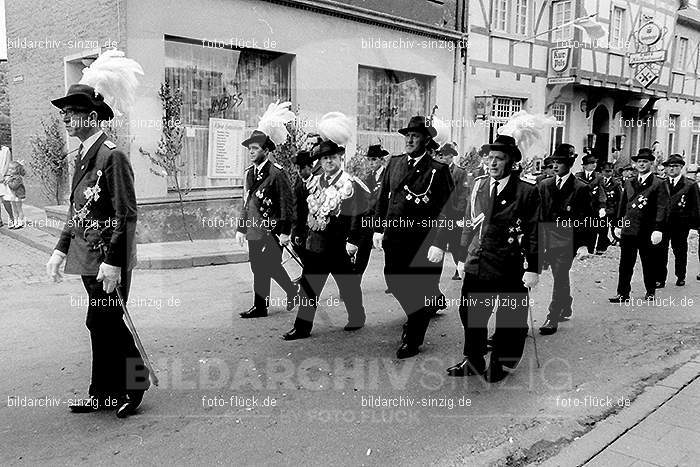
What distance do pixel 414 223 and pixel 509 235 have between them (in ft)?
3.46

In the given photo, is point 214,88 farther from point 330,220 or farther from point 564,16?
point 564,16

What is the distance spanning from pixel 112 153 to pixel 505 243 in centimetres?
292

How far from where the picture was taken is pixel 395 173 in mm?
5730

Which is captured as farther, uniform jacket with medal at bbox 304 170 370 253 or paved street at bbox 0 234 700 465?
uniform jacket with medal at bbox 304 170 370 253

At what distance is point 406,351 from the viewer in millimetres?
5500

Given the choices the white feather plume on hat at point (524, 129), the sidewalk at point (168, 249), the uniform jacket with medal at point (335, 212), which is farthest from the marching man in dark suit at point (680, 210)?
the sidewalk at point (168, 249)

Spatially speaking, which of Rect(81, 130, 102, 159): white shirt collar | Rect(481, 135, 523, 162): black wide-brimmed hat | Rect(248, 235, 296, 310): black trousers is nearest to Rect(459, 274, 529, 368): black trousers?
Rect(481, 135, 523, 162): black wide-brimmed hat

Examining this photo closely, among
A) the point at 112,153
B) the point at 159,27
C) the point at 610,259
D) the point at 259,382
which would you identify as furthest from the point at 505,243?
the point at 159,27

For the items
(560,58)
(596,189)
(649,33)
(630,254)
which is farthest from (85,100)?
(649,33)

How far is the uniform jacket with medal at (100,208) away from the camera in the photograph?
4023mm

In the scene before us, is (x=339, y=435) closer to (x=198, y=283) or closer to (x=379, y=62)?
(x=198, y=283)

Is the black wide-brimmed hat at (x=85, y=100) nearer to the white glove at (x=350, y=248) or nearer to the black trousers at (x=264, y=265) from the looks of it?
the white glove at (x=350, y=248)

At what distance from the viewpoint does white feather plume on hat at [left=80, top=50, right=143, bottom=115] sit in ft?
13.6

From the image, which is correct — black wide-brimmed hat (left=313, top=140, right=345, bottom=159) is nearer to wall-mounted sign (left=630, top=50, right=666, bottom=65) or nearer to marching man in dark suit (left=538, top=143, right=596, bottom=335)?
marching man in dark suit (left=538, top=143, right=596, bottom=335)
